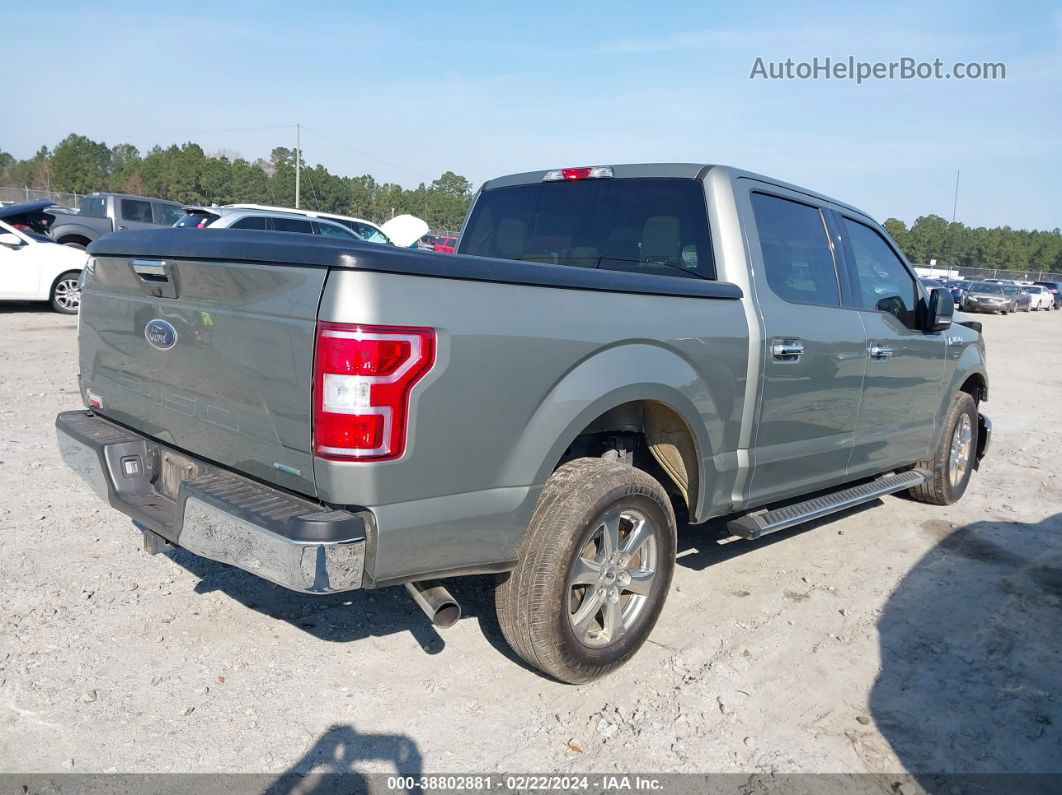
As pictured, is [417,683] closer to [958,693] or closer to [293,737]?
[293,737]

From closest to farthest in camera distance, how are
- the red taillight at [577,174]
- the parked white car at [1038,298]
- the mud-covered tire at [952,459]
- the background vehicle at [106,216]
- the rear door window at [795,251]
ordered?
the rear door window at [795,251] < the red taillight at [577,174] < the mud-covered tire at [952,459] < the background vehicle at [106,216] < the parked white car at [1038,298]

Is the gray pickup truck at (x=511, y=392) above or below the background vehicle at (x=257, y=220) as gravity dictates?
below

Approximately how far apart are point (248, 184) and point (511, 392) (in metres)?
64.4

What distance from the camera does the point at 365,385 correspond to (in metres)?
2.50

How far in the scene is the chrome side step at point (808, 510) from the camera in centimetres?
397

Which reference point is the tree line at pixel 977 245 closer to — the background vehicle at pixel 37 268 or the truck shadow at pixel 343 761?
the background vehicle at pixel 37 268

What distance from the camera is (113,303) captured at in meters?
3.40

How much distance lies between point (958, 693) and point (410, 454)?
2467 mm

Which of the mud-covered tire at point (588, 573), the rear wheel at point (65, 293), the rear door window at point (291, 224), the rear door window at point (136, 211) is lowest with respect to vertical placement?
the mud-covered tire at point (588, 573)

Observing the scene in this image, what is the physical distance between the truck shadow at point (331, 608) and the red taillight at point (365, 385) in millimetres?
1400

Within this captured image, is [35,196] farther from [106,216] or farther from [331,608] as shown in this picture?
[331,608]

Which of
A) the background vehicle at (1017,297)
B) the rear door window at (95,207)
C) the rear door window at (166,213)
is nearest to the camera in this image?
the rear door window at (95,207)

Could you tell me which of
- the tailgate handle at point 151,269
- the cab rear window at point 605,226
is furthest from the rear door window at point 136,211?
the tailgate handle at point 151,269

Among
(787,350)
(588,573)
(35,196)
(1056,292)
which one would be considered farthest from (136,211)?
(1056,292)
